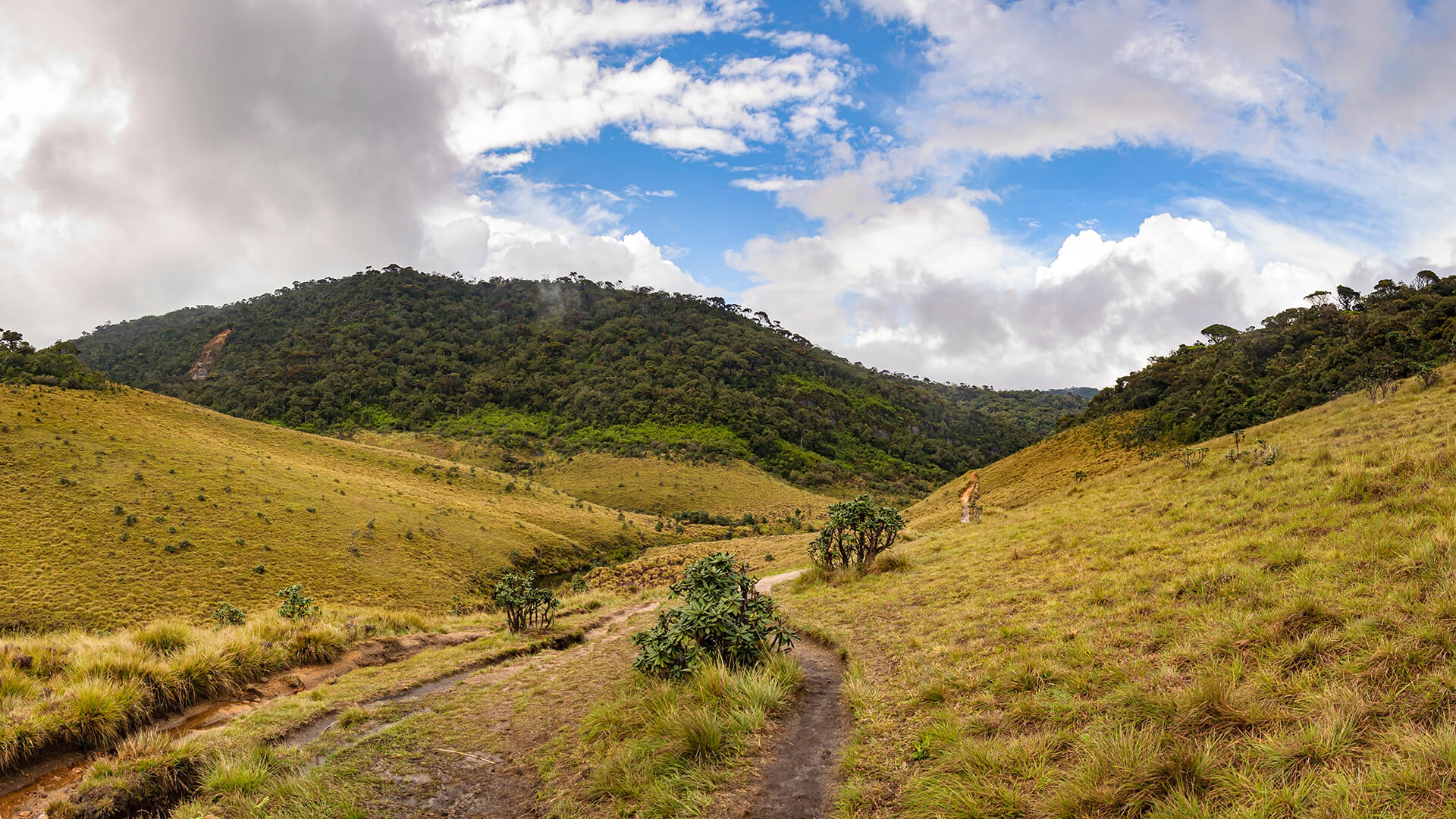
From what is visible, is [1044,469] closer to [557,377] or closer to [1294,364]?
[1294,364]

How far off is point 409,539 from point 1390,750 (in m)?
45.1

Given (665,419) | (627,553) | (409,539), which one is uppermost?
(665,419)

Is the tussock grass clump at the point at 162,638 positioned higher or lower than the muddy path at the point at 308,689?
higher

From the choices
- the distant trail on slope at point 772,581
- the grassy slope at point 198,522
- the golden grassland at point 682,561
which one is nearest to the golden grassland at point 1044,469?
the golden grassland at point 682,561

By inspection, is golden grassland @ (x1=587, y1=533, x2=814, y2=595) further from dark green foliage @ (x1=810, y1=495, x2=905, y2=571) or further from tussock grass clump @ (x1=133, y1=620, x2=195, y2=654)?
tussock grass clump @ (x1=133, y1=620, x2=195, y2=654)

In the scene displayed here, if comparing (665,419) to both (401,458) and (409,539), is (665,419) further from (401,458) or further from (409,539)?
(409,539)

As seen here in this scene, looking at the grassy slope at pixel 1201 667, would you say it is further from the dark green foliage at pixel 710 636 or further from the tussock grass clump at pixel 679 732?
the dark green foliage at pixel 710 636

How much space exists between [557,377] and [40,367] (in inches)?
3224

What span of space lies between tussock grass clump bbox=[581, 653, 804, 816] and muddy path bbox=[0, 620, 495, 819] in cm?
588

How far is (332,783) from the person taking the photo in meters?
6.12

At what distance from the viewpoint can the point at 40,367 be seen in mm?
46844

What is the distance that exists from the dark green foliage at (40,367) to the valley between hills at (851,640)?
8.90 m

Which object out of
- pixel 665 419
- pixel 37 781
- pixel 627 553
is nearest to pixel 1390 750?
pixel 37 781

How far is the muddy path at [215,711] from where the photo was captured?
6.16 metres
